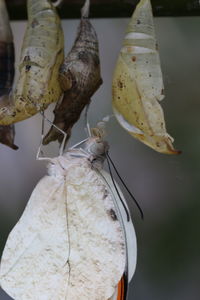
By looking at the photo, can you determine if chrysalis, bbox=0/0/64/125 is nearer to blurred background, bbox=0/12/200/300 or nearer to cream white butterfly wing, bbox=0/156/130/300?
cream white butterfly wing, bbox=0/156/130/300

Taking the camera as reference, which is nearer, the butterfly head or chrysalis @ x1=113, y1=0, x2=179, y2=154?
chrysalis @ x1=113, y1=0, x2=179, y2=154

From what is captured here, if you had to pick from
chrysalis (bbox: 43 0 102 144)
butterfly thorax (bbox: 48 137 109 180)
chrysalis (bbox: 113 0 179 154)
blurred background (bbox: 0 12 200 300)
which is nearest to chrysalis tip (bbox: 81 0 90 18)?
chrysalis (bbox: 43 0 102 144)

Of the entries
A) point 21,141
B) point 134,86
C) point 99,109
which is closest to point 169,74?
point 99,109

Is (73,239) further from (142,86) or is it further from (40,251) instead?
(142,86)

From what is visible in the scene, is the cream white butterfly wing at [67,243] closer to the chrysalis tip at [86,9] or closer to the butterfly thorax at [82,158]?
the butterfly thorax at [82,158]

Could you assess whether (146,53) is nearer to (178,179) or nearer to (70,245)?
(70,245)

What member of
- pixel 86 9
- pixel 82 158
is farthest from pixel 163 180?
pixel 86 9

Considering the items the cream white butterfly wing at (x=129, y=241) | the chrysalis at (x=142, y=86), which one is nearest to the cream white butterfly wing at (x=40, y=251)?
the cream white butterfly wing at (x=129, y=241)
